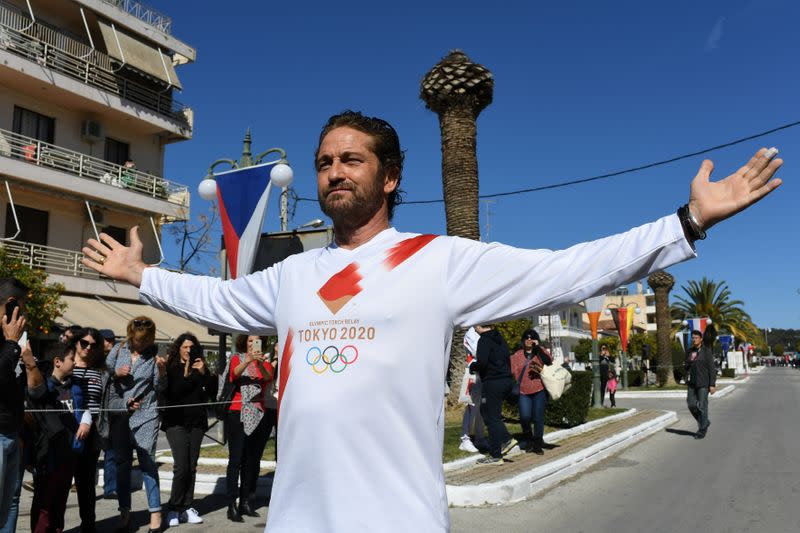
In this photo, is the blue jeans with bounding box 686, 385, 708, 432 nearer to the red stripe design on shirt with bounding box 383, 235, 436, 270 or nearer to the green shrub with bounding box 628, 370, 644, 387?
the red stripe design on shirt with bounding box 383, 235, 436, 270

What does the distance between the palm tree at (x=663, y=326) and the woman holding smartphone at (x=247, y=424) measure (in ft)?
98.2

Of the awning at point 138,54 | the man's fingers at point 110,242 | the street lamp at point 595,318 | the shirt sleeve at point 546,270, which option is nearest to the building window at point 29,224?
the awning at point 138,54

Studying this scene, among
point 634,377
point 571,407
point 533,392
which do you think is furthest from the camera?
point 634,377

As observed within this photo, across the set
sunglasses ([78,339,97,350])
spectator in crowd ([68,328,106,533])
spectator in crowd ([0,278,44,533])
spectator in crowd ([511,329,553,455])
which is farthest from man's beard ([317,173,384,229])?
spectator in crowd ([511,329,553,455])

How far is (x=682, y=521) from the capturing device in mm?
6844

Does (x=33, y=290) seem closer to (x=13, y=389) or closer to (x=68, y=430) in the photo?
(x=68, y=430)

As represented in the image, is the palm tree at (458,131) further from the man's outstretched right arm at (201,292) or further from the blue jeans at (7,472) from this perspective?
the man's outstretched right arm at (201,292)

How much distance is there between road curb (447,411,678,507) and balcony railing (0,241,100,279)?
1571 cm

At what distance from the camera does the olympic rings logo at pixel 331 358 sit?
187 centimetres

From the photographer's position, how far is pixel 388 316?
6.15ft

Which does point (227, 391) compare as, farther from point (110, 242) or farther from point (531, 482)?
point (110, 242)

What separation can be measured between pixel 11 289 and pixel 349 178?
136 inches

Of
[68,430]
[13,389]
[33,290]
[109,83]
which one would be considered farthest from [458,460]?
[109,83]

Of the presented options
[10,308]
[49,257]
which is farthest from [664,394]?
[10,308]
